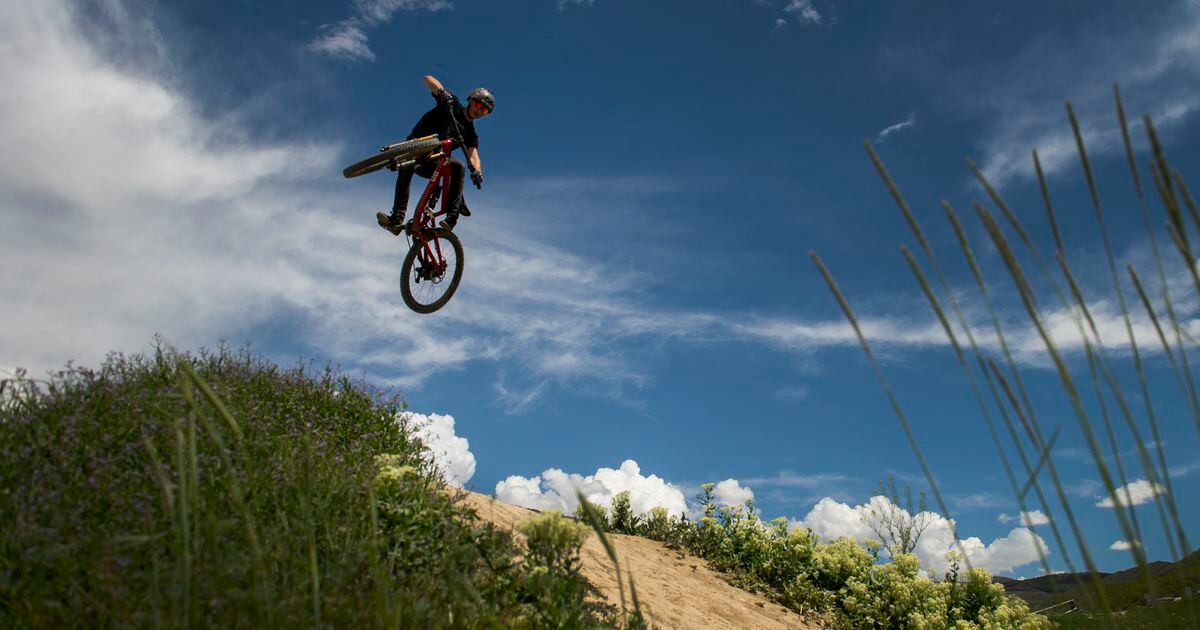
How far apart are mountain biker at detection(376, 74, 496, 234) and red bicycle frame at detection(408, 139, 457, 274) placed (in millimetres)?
72

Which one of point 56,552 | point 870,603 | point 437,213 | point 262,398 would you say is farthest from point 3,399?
point 870,603

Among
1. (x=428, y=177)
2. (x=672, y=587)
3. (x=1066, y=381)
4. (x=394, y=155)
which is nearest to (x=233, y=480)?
(x=1066, y=381)

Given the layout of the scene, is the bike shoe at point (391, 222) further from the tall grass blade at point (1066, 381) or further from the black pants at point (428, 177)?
the tall grass blade at point (1066, 381)

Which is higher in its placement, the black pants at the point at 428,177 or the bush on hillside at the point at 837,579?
the black pants at the point at 428,177

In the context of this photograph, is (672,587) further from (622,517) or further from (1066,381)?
(1066,381)

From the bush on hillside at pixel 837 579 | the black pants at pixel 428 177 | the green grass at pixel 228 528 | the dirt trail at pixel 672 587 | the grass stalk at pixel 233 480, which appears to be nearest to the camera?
the grass stalk at pixel 233 480

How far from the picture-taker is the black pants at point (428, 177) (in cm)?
937

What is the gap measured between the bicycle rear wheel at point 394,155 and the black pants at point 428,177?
0.20m

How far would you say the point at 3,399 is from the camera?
5.05 metres

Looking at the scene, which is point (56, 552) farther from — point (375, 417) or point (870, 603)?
point (870, 603)

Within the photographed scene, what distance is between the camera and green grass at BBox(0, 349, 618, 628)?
3119mm

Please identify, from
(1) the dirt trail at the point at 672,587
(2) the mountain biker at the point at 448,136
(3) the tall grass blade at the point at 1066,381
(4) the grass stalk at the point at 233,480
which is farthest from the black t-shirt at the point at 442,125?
(3) the tall grass blade at the point at 1066,381

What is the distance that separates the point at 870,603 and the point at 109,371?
768 centimetres

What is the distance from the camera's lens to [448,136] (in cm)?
972
